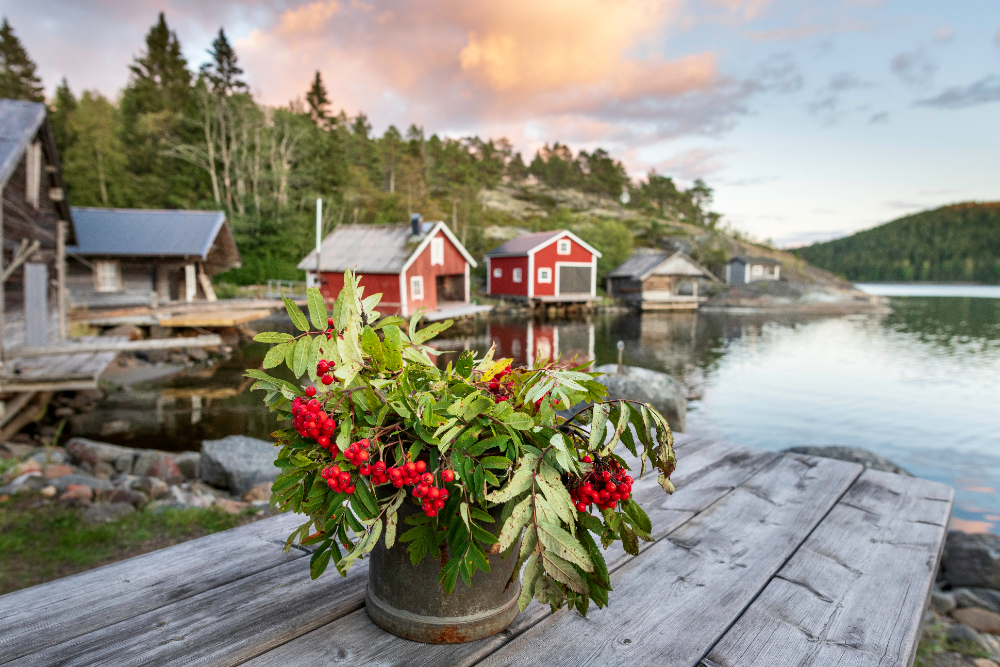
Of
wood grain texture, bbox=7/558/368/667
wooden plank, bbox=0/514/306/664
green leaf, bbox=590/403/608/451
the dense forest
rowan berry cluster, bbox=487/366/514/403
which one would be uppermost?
the dense forest

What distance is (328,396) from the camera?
1.11 metres

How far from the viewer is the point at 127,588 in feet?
4.90

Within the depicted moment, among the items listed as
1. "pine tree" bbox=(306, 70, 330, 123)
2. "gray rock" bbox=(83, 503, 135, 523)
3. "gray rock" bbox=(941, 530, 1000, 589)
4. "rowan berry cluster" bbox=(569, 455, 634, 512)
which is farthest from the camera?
"pine tree" bbox=(306, 70, 330, 123)

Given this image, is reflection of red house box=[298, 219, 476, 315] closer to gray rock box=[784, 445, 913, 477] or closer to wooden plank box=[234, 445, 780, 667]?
gray rock box=[784, 445, 913, 477]

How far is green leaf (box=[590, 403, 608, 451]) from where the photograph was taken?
104 centimetres

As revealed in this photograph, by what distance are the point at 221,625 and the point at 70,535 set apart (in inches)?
154

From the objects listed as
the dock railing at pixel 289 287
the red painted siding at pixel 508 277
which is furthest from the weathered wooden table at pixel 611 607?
the red painted siding at pixel 508 277

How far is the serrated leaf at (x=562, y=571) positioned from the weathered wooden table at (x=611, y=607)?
314 mm

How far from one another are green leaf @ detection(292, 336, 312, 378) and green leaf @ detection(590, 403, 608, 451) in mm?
601

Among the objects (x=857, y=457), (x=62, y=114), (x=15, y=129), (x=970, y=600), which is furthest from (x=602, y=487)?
(x=62, y=114)

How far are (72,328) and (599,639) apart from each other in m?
17.7

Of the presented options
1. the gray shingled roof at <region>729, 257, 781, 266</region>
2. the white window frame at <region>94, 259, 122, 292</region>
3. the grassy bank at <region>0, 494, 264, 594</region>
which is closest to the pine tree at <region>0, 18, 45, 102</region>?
the white window frame at <region>94, 259, 122, 292</region>

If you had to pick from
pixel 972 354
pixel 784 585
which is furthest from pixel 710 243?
pixel 784 585

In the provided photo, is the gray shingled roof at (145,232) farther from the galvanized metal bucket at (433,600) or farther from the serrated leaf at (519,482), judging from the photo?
the serrated leaf at (519,482)
